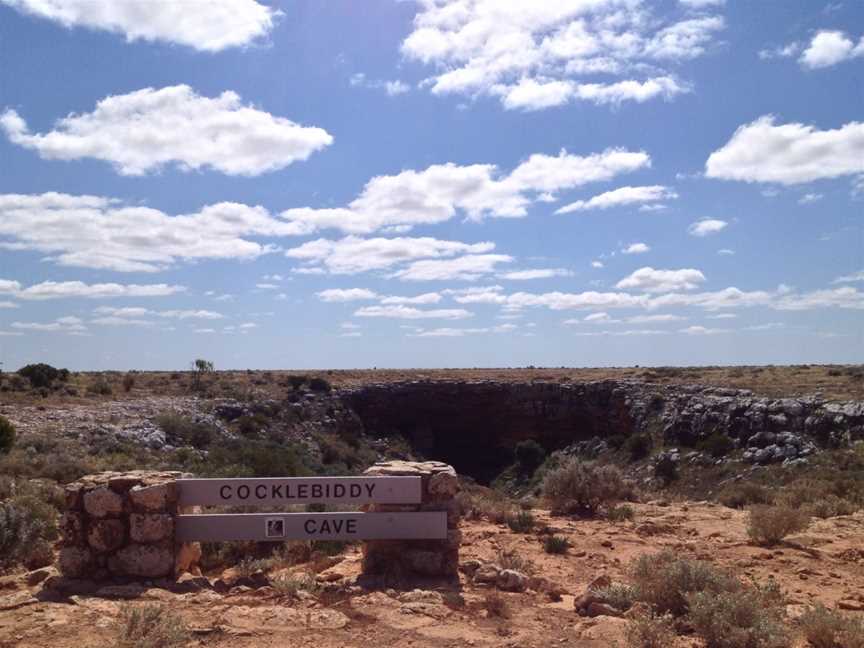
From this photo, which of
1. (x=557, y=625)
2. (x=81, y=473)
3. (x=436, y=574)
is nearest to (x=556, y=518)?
(x=436, y=574)

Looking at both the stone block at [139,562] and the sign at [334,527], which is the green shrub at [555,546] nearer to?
the sign at [334,527]

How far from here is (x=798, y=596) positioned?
839 centimetres

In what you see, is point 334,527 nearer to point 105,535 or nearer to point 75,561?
point 105,535

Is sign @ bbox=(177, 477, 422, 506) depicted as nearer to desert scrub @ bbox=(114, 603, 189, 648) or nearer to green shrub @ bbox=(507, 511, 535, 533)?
desert scrub @ bbox=(114, 603, 189, 648)

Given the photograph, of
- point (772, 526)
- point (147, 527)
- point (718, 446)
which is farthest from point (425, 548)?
point (718, 446)

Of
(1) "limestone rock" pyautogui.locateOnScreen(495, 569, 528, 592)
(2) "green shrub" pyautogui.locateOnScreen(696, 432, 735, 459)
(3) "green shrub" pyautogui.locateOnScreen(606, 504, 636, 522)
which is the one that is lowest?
(2) "green shrub" pyautogui.locateOnScreen(696, 432, 735, 459)

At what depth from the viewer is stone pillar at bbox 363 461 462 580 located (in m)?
8.86

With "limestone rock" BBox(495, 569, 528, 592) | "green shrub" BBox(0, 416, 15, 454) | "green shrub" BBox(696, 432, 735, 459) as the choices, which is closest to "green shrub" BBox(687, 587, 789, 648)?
"limestone rock" BBox(495, 569, 528, 592)

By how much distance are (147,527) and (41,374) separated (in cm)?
3556

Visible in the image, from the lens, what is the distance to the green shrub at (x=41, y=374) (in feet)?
127

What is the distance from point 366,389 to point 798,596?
40540 millimetres

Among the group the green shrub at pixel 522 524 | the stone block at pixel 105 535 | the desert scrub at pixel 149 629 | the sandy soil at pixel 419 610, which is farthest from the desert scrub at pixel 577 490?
the desert scrub at pixel 149 629

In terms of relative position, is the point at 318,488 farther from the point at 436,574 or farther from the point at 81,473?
the point at 81,473

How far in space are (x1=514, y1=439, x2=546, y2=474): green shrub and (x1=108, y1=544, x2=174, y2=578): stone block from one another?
33.1m
